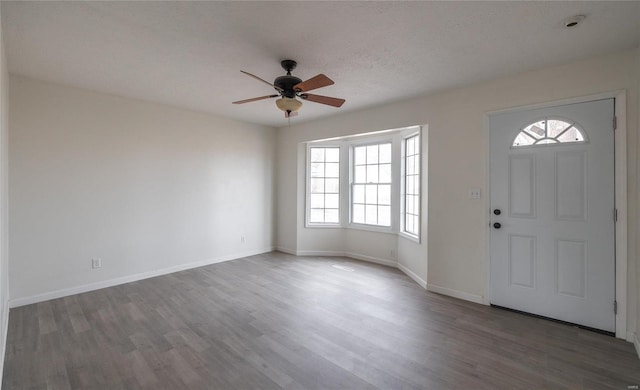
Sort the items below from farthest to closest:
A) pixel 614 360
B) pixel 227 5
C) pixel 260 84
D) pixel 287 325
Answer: pixel 260 84 < pixel 287 325 < pixel 614 360 < pixel 227 5

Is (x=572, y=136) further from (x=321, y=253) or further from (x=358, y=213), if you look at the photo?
(x=321, y=253)

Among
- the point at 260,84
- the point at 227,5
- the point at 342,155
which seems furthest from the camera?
the point at 342,155

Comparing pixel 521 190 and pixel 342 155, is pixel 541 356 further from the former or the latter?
pixel 342 155

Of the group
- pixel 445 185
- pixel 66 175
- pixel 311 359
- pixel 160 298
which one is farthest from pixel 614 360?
pixel 66 175

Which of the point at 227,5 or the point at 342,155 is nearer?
the point at 227,5

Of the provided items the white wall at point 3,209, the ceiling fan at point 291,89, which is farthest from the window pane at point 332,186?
the white wall at point 3,209

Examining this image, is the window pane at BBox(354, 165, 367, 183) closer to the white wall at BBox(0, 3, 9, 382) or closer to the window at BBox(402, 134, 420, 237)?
the window at BBox(402, 134, 420, 237)

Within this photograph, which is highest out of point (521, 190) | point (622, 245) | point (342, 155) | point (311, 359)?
point (342, 155)

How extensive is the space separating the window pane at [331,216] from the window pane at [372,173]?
3.11 ft

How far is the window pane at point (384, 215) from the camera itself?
5.04 meters

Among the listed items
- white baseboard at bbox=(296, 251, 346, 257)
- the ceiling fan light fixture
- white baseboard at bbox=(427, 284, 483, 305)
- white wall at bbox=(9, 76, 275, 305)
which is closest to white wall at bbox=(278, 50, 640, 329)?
white baseboard at bbox=(427, 284, 483, 305)

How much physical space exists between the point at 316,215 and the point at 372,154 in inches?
64.8

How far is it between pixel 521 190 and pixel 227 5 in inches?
132

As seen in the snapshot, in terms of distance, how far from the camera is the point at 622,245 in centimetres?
262
